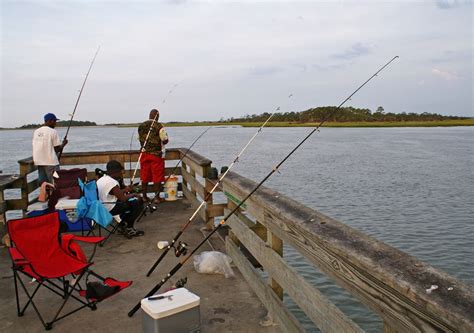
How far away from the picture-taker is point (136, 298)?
381cm

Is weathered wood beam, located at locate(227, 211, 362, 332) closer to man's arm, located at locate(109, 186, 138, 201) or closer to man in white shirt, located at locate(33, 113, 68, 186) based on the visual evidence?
man's arm, located at locate(109, 186, 138, 201)

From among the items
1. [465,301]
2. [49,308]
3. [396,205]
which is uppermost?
[465,301]

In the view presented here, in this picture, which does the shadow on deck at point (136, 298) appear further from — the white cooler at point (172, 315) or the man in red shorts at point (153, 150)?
the man in red shorts at point (153, 150)

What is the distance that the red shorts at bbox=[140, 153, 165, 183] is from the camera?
783cm

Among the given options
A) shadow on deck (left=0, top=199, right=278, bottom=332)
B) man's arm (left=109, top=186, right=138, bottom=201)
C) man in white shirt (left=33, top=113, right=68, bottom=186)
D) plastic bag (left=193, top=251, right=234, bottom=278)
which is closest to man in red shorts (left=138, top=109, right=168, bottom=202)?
man in white shirt (left=33, top=113, right=68, bottom=186)

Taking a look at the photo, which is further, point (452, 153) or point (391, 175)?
point (452, 153)

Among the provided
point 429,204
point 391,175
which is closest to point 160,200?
Result: point 429,204

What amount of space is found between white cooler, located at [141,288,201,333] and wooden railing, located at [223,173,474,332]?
597 mm

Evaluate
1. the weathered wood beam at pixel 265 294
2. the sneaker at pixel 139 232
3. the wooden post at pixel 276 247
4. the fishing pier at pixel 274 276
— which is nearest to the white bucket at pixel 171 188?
the fishing pier at pixel 274 276

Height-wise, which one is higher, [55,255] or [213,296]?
[55,255]

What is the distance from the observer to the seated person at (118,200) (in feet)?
18.4

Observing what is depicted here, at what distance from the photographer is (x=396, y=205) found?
13625 mm

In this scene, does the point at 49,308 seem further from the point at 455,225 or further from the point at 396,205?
the point at 396,205

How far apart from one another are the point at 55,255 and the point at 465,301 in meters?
3.45
